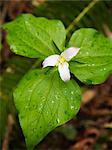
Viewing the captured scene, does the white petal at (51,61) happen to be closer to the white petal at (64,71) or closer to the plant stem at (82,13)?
the white petal at (64,71)

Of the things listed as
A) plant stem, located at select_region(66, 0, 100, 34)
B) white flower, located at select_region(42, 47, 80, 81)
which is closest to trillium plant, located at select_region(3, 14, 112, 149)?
white flower, located at select_region(42, 47, 80, 81)

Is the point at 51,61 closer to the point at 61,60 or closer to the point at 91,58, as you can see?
the point at 61,60

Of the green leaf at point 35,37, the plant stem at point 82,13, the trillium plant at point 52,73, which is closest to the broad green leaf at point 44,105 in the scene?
the trillium plant at point 52,73

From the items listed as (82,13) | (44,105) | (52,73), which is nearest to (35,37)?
(52,73)

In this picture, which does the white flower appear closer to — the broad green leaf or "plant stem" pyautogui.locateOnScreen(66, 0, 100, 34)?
the broad green leaf

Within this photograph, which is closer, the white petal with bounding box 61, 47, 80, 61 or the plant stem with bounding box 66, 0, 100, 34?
the white petal with bounding box 61, 47, 80, 61

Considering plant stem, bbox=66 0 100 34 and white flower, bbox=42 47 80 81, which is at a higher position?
white flower, bbox=42 47 80 81

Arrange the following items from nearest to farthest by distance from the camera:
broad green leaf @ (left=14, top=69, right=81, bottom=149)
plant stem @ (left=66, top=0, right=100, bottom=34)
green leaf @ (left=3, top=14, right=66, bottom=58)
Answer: broad green leaf @ (left=14, top=69, right=81, bottom=149) < green leaf @ (left=3, top=14, right=66, bottom=58) < plant stem @ (left=66, top=0, right=100, bottom=34)
